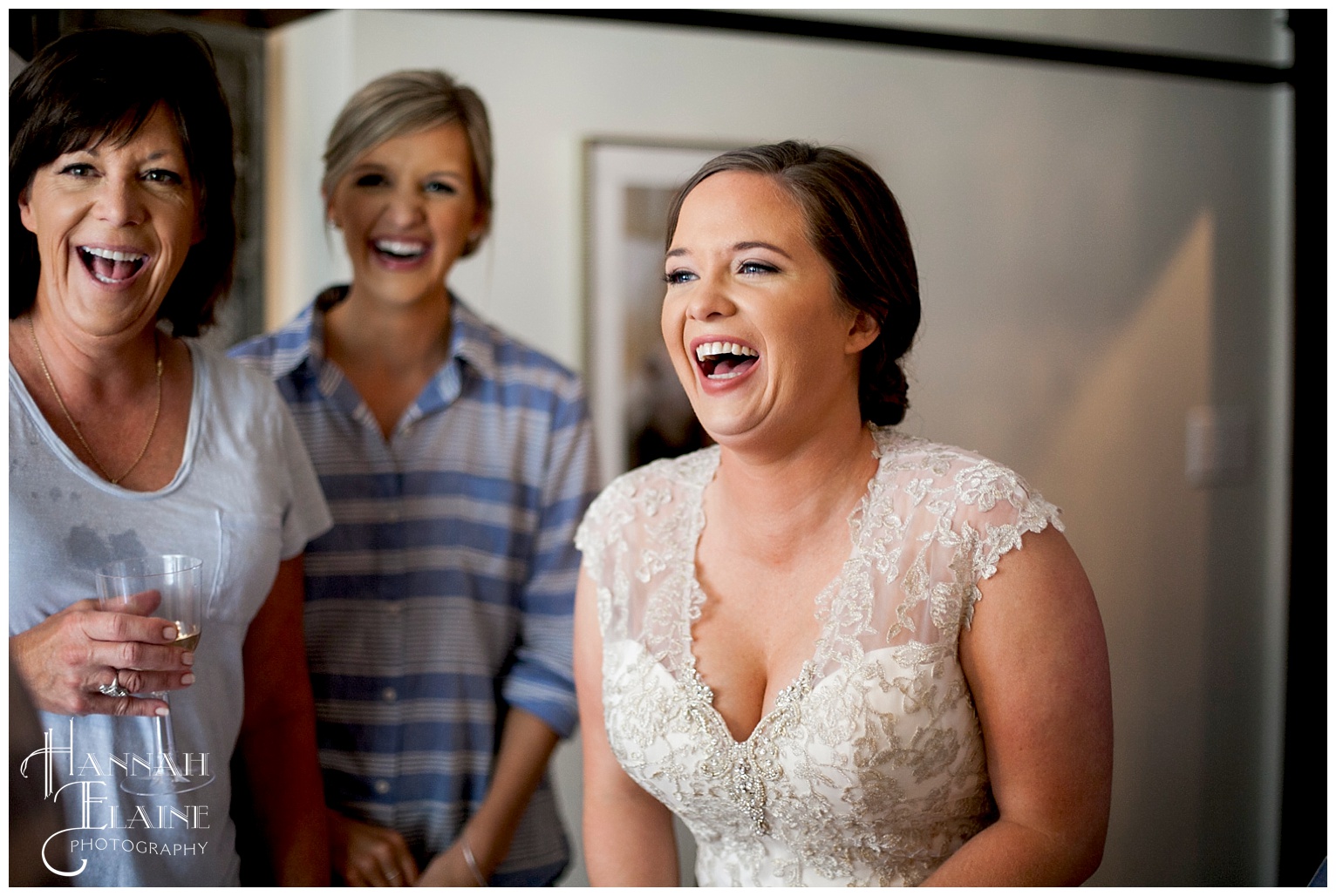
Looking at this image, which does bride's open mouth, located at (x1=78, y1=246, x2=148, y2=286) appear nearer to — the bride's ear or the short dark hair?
the short dark hair

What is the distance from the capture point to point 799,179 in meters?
0.85

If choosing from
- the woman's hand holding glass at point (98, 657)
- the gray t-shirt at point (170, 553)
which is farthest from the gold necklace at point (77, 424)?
the woman's hand holding glass at point (98, 657)

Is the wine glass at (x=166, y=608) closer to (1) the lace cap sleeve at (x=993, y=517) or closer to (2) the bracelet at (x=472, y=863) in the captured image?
(2) the bracelet at (x=472, y=863)

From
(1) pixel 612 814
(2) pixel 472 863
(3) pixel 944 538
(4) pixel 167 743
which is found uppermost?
(3) pixel 944 538

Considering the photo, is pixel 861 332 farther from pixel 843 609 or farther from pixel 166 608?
pixel 166 608

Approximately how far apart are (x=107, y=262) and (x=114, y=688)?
39 centimetres

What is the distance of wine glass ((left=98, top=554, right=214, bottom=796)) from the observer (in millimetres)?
920

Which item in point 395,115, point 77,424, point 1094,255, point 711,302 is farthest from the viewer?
point 1094,255

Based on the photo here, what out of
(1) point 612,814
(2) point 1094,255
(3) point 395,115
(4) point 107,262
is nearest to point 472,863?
(1) point 612,814

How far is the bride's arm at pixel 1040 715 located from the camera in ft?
2.81

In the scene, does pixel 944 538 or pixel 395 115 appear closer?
pixel 944 538

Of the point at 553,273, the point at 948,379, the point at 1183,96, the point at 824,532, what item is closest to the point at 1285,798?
the point at 948,379

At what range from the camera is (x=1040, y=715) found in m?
0.86

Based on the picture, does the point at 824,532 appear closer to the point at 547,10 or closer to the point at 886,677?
the point at 886,677
